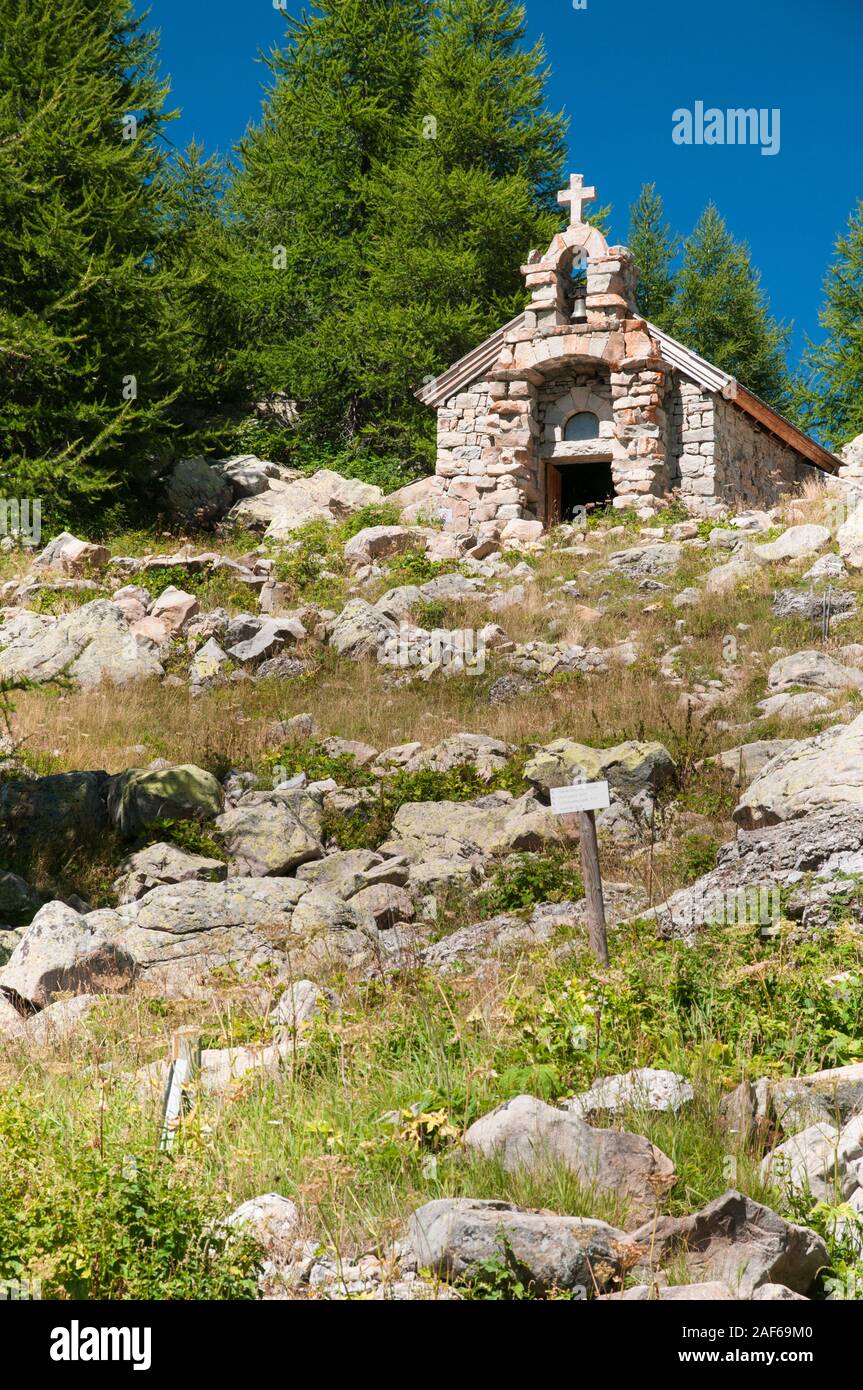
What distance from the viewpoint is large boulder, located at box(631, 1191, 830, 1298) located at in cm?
349

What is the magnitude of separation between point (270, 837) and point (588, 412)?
1489cm

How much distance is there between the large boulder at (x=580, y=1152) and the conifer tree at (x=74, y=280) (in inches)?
776

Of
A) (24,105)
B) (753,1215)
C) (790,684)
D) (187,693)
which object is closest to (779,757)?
(790,684)

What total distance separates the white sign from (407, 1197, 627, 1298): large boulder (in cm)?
273

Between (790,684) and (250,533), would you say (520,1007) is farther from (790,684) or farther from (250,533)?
(250,533)

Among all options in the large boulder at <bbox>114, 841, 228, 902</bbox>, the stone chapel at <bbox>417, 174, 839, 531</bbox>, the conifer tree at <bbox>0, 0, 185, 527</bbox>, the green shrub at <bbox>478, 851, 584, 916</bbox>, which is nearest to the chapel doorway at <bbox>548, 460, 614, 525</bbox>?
the stone chapel at <bbox>417, 174, 839, 531</bbox>

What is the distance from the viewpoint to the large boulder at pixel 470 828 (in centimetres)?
943

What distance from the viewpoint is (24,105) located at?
23.8 m

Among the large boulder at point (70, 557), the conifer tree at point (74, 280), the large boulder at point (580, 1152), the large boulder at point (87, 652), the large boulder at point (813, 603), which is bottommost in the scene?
the large boulder at point (580, 1152)

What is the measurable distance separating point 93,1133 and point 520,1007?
6.24 feet

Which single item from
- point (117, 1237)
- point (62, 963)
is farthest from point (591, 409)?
point (117, 1237)

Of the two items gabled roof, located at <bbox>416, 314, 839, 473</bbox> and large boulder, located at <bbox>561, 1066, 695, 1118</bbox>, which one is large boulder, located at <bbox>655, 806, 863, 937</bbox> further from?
gabled roof, located at <bbox>416, 314, 839, 473</bbox>

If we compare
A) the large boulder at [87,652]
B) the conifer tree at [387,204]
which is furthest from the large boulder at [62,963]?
the conifer tree at [387,204]

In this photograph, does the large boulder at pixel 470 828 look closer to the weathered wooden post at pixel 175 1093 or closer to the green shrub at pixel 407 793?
the green shrub at pixel 407 793
